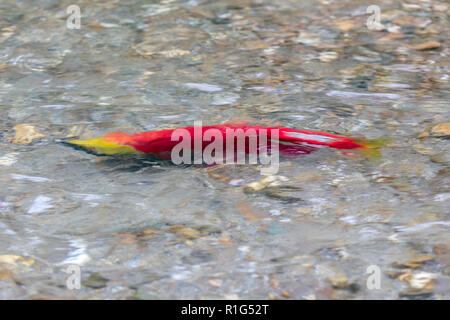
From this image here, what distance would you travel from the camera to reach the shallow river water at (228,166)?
2.47m

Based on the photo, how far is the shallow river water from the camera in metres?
2.47

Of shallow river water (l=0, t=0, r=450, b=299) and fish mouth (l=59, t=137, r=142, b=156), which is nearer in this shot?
shallow river water (l=0, t=0, r=450, b=299)

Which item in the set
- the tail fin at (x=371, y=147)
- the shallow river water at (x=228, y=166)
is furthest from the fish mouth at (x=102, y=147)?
the tail fin at (x=371, y=147)

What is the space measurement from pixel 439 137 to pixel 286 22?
2306 mm

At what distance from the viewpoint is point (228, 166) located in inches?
132

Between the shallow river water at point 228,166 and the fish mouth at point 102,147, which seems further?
the fish mouth at point 102,147

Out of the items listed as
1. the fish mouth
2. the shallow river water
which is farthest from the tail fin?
the fish mouth

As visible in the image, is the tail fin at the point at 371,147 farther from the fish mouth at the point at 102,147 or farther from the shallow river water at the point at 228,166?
the fish mouth at the point at 102,147

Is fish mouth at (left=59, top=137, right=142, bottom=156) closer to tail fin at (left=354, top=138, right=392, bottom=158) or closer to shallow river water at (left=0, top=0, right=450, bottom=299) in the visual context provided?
shallow river water at (left=0, top=0, right=450, bottom=299)

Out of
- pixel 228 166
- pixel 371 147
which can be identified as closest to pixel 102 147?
pixel 228 166

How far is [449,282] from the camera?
237 cm

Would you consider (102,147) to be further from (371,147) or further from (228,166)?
(371,147)

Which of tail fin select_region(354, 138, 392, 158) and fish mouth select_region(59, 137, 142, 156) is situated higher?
fish mouth select_region(59, 137, 142, 156)
